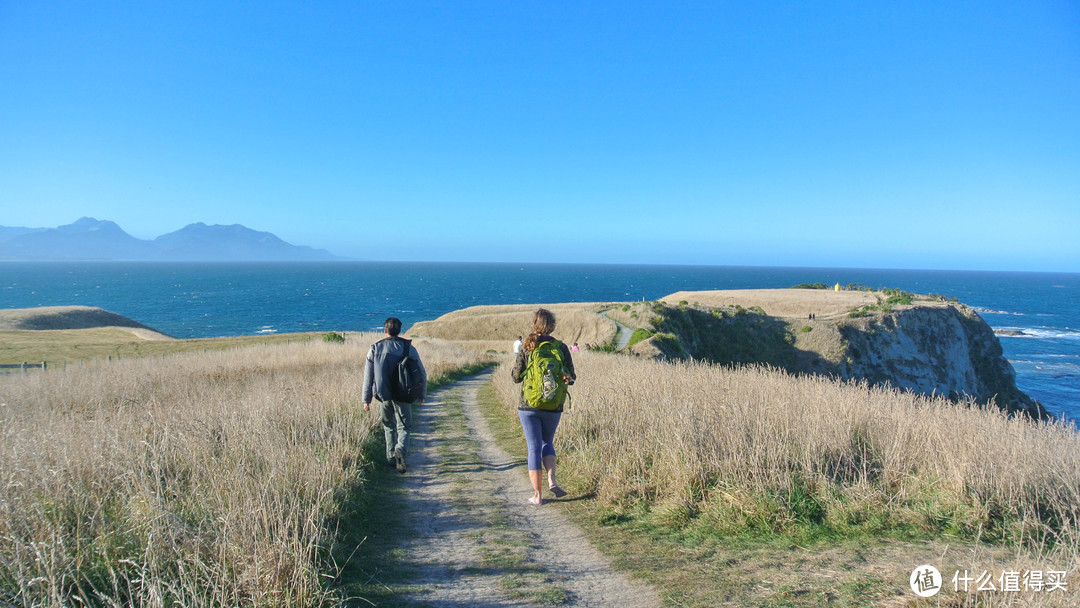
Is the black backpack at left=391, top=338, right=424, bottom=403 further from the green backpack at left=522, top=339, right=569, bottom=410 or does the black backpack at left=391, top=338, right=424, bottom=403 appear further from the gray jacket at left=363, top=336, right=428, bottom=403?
the green backpack at left=522, top=339, right=569, bottom=410

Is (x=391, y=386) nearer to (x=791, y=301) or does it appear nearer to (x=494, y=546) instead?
(x=494, y=546)

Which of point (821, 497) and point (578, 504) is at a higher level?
point (821, 497)

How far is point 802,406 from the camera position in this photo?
6902mm

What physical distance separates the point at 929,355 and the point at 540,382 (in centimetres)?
4711

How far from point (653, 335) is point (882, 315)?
2262 cm

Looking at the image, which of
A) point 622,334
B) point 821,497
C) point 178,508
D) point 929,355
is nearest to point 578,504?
point 821,497

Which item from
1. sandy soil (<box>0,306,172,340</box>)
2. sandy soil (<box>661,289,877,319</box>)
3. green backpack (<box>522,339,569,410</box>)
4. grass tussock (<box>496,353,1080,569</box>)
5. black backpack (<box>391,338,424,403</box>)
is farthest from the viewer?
sandy soil (<box>661,289,877,319</box>)

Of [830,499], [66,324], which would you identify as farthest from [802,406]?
[66,324]

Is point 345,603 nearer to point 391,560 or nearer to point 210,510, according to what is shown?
point 391,560

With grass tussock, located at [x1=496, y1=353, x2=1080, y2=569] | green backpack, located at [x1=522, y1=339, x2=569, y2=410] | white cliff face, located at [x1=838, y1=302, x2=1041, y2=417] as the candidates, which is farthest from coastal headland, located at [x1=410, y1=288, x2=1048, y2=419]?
green backpack, located at [x1=522, y1=339, x2=569, y2=410]

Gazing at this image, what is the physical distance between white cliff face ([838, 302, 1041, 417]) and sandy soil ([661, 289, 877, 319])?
14.1 ft

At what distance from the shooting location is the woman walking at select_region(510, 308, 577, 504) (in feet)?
18.9

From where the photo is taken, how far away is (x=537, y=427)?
19.6 ft

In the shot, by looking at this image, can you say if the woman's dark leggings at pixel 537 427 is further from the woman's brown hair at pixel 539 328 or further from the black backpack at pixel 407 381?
the black backpack at pixel 407 381
